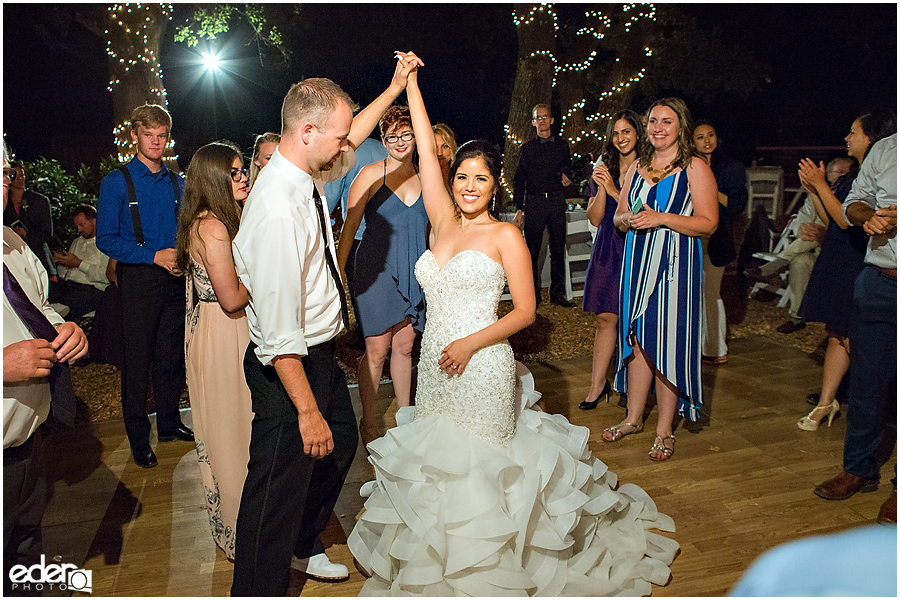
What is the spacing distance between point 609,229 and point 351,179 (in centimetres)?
135

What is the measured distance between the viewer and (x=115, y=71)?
5723mm

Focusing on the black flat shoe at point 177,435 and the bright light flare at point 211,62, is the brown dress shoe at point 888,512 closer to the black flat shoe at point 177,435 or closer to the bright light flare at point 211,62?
the black flat shoe at point 177,435

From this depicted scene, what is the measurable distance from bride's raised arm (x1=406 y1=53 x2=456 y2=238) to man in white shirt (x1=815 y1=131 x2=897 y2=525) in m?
1.53

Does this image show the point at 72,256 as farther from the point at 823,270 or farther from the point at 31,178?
the point at 823,270

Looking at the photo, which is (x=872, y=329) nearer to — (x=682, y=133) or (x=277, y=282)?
(x=682, y=133)

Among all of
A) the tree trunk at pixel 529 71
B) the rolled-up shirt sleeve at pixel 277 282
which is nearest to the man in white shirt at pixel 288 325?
the rolled-up shirt sleeve at pixel 277 282

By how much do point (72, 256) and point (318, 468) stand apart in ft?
11.6

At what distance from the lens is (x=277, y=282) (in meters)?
1.80

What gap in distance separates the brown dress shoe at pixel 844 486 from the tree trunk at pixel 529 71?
529 cm

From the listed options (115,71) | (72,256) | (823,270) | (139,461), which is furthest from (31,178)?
(823,270)

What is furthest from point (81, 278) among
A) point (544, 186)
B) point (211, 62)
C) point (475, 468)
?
point (475, 468)

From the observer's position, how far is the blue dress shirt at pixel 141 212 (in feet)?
10.0

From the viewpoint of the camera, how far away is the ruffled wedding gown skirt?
6.88ft

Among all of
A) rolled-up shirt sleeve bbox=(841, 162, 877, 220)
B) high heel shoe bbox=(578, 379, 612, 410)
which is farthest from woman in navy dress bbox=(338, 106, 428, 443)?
rolled-up shirt sleeve bbox=(841, 162, 877, 220)
